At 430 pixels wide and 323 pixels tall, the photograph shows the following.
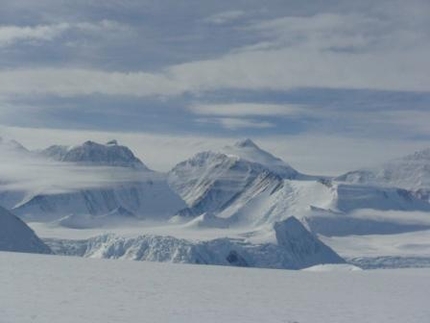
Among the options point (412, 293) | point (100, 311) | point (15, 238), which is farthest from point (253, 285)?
point (15, 238)

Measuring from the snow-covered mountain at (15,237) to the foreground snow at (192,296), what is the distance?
95.1 m

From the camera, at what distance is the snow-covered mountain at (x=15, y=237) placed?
154 m

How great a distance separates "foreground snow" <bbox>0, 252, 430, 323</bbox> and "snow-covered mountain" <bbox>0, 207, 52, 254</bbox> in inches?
3742

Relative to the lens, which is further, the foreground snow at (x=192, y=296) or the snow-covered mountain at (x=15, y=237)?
the snow-covered mountain at (x=15, y=237)

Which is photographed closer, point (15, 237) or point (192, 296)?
point (192, 296)

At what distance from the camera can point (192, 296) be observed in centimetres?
4212

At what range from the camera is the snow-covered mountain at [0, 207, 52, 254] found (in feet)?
504

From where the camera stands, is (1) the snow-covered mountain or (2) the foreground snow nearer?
(2) the foreground snow

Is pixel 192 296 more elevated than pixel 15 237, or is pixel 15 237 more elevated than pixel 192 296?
pixel 192 296

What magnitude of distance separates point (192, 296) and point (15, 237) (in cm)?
12491

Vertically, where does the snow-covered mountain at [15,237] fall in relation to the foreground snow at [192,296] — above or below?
below

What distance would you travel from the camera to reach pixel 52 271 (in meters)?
54.7

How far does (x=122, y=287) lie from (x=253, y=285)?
962 cm

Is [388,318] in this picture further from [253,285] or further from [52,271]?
[52,271]
